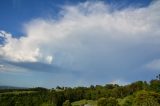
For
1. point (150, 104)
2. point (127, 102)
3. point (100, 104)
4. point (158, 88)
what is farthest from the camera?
point (158, 88)

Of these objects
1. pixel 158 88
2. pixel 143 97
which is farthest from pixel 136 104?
pixel 158 88

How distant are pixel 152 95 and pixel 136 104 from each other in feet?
26.2

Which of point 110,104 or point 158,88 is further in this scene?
point 158,88

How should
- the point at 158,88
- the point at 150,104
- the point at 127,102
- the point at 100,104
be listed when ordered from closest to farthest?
the point at 150,104 → the point at 127,102 → the point at 100,104 → the point at 158,88

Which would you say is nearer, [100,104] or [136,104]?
[136,104]

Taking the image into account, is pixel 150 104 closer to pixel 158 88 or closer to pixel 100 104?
pixel 100 104

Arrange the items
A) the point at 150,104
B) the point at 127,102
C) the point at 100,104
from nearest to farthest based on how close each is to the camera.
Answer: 1. the point at 150,104
2. the point at 127,102
3. the point at 100,104

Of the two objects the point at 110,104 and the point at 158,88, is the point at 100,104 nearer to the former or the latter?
the point at 110,104

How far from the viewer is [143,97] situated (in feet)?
399

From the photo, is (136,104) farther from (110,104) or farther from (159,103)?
(110,104)

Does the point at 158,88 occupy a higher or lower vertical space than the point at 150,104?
higher

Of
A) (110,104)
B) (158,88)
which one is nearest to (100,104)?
(110,104)

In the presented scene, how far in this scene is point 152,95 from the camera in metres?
124

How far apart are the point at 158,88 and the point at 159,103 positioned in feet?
244
